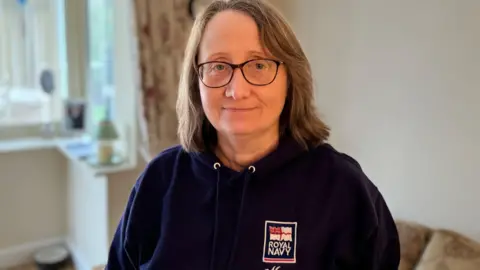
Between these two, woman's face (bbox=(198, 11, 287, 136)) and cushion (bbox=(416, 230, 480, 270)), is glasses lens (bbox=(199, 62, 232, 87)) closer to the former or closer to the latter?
woman's face (bbox=(198, 11, 287, 136))

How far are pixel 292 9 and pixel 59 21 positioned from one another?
1.52 metres

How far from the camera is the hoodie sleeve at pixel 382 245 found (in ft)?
3.22

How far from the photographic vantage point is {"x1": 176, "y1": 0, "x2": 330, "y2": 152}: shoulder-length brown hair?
0.98 m

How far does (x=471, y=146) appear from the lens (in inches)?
63.3

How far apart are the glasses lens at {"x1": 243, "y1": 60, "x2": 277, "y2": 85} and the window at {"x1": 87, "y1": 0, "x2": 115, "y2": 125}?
1771mm

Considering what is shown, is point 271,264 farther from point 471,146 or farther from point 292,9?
point 292,9

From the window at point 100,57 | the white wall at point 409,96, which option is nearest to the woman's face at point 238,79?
the white wall at point 409,96

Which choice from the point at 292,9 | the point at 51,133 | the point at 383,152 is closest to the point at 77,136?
the point at 51,133

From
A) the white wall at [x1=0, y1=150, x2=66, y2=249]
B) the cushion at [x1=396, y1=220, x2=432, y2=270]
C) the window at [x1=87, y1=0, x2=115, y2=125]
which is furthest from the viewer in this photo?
the white wall at [x1=0, y1=150, x2=66, y2=249]

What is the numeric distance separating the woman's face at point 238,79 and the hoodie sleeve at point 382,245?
30 centimetres

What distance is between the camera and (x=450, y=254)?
4.70 ft

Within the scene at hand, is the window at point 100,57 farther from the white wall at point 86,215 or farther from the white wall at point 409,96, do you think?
the white wall at point 409,96

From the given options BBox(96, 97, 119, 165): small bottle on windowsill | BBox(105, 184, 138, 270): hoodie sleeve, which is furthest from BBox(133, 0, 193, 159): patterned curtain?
BBox(105, 184, 138, 270): hoodie sleeve

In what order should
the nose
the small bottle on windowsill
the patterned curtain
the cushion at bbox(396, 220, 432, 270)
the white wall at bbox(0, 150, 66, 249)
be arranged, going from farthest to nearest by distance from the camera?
1. the white wall at bbox(0, 150, 66, 249)
2. the small bottle on windowsill
3. the patterned curtain
4. the cushion at bbox(396, 220, 432, 270)
5. the nose
